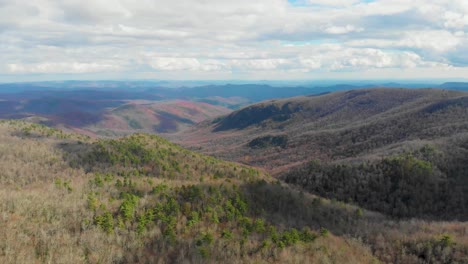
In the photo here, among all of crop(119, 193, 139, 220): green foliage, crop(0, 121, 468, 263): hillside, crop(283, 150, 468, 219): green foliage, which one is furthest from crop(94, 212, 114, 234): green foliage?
crop(283, 150, 468, 219): green foliage

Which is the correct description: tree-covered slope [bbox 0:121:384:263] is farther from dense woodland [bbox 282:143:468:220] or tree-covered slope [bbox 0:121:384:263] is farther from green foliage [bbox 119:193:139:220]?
dense woodland [bbox 282:143:468:220]

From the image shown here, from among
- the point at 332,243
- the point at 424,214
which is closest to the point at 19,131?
the point at 332,243

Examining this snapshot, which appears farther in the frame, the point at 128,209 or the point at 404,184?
the point at 404,184

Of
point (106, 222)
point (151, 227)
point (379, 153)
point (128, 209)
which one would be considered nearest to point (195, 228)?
point (151, 227)

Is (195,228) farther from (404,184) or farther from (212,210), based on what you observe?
(404,184)

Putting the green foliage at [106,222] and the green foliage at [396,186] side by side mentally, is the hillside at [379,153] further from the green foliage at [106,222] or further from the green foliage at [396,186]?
the green foliage at [106,222]

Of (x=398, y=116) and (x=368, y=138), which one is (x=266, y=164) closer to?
(x=368, y=138)

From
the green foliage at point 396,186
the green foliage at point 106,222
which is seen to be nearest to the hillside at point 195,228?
the green foliage at point 106,222
